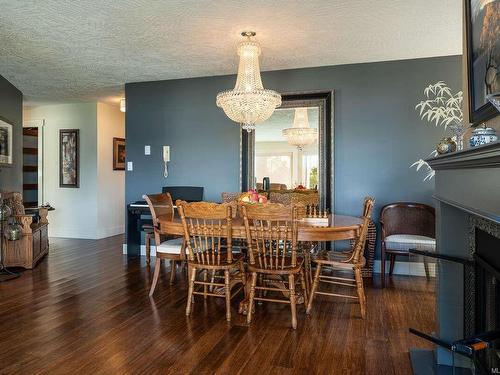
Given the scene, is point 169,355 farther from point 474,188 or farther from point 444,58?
point 444,58

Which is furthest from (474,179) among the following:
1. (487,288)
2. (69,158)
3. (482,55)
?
(69,158)

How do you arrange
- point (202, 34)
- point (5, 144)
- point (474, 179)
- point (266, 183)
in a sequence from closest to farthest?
1. point (474, 179)
2. point (202, 34)
3. point (266, 183)
4. point (5, 144)

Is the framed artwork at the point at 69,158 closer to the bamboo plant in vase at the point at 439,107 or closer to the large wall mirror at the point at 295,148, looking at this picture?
the large wall mirror at the point at 295,148

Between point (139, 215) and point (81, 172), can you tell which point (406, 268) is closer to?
point (139, 215)

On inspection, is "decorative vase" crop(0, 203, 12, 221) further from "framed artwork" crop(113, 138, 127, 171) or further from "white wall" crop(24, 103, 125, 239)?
"framed artwork" crop(113, 138, 127, 171)

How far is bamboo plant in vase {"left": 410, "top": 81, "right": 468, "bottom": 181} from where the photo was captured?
4.26 m

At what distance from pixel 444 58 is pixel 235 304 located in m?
3.51

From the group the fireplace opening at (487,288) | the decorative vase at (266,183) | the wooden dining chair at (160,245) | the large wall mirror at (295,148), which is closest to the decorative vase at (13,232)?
the wooden dining chair at (160,245)

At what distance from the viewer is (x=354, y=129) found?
456cm

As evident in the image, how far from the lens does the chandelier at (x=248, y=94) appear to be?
348 centimetres

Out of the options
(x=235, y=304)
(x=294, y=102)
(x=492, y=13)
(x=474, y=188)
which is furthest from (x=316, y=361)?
(x=294, y=102)

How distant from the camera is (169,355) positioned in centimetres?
229

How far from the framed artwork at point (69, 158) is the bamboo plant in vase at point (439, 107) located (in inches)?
223

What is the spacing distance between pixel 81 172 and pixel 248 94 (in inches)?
185
